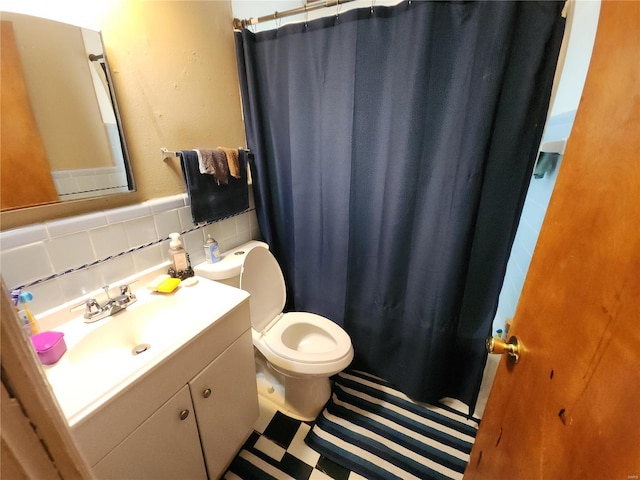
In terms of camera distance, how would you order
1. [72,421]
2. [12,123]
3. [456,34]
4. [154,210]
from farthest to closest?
[154,210]
[456,34]
[12,123]
[72,421]

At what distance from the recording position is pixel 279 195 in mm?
1528

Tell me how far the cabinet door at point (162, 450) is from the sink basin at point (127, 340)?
106 mm

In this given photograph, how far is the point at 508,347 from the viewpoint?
63cm

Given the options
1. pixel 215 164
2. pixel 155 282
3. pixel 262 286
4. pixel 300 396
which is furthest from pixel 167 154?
pixel 300 396

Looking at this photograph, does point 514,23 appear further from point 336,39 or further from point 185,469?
point 185,469

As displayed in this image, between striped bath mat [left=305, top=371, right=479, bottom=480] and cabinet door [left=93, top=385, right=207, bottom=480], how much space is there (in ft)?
2.04

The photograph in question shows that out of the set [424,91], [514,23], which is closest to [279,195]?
[424,91]

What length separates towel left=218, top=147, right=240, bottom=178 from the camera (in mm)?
1271

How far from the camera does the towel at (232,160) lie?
50.1 inches

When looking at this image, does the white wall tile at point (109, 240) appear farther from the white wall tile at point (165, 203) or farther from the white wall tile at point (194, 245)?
the white wall tile at point (194, 245)

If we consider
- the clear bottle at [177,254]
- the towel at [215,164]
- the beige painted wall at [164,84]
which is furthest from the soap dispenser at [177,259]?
the towel at [215,164]

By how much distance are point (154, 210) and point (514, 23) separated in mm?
1457

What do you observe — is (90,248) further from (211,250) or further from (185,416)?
(185,416)

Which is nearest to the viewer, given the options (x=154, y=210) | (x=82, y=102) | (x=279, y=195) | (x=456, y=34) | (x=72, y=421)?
(x=72, y=421)
